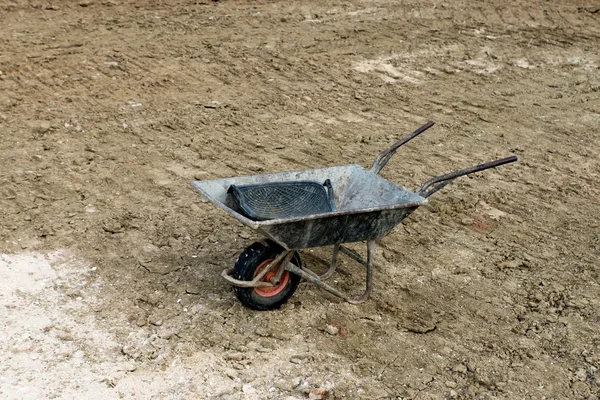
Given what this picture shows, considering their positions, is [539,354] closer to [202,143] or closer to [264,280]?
[264,280]

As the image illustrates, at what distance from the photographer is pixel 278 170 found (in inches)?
256

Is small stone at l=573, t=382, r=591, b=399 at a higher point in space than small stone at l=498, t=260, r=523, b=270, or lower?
higher

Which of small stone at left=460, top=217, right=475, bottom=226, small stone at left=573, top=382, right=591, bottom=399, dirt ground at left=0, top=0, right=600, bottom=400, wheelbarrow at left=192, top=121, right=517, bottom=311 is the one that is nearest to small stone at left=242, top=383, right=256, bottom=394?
dirt ground at left=0, top=0, right=600, bottom=400

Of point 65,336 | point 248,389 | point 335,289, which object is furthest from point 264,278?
point 65,336


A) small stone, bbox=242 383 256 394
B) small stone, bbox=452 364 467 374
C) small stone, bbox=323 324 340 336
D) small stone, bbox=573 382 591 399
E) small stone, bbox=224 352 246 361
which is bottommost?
small stone, bbox=573 382 591 399

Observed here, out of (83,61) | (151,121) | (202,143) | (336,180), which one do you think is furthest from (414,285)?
(83,61)

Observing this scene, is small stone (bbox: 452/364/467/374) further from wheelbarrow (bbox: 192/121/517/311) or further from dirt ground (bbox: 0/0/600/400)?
wheelbarrow (bbox: 192/121/517/311)

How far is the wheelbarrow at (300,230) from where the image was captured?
4.11 meters

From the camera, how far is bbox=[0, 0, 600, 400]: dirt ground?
415cm

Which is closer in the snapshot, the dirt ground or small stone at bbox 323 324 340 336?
the dirt ground

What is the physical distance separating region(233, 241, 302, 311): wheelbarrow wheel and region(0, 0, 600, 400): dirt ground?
3.8 inches

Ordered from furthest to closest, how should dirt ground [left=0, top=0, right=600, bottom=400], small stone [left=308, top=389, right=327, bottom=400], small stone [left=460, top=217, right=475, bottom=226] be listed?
small stone [left=460, top=217, right=475, bottom=226], dirt ground [left=0, top=0, right=600, bottom=400], small stone [left=308, top=389, right=327, bottom=400]

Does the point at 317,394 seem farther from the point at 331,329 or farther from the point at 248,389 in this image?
the point at 331,329

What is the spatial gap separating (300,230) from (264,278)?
1.85 ft
